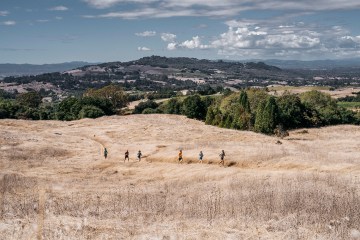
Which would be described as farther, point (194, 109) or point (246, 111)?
point (194, 109)

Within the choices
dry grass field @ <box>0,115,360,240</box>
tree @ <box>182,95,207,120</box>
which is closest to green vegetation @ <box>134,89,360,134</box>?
tree @ <box>182,95,207,120</box>

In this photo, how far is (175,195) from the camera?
27859 mm

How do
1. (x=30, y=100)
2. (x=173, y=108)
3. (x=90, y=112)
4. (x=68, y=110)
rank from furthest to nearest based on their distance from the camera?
(x=30, y=100) < (x=173, y=108) < (x=68, y=110) < (x=90, y=112)

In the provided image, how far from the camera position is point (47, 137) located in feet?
235

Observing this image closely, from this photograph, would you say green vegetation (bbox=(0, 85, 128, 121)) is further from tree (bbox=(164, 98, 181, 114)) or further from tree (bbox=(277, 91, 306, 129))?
tree (bbox=(277, 91, 306, 129))

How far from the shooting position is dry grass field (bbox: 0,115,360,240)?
1795 centimetres

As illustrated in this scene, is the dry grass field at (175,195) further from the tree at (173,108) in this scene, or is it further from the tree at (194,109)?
the tree at (173,108)

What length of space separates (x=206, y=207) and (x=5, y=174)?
77.0 ft

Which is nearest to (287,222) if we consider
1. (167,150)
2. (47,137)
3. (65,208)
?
(65,208)

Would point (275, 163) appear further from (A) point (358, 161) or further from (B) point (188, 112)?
(B) point (188, 112)

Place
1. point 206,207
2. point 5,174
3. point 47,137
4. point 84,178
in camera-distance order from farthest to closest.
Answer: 1. point 47,137
2. point 84,178
3. point 5,174
4. point 206,207

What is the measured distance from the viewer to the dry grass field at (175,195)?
17953 millimetres

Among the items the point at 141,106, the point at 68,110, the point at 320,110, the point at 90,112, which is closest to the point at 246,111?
the point at 320,110

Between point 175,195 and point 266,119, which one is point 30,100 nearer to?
point 266,119
